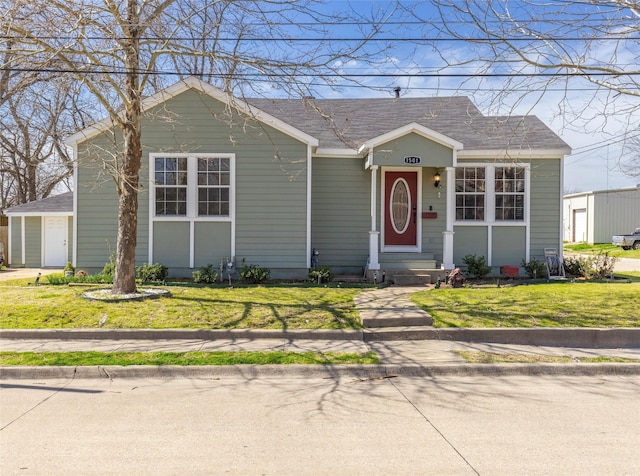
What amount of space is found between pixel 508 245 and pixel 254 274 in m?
7.54

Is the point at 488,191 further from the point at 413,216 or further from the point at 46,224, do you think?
the point at 46,224

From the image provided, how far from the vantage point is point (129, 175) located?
31.7 feet

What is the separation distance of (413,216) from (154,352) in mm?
9138

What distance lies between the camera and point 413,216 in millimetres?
14164

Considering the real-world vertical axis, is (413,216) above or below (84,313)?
above

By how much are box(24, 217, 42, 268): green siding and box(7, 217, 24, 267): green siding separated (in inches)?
11.3

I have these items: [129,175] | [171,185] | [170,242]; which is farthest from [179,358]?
[171,185]

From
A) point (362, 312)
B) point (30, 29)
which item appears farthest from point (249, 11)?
point (362, 312)

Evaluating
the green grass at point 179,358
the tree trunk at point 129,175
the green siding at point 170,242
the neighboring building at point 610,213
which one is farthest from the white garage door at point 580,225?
the tree trunk at point 129,175

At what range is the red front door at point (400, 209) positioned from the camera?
1414 cm

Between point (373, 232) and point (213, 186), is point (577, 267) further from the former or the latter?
point (213, 186)

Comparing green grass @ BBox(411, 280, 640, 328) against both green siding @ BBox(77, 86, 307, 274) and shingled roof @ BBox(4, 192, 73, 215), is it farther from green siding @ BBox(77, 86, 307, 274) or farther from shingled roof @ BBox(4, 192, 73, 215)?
shingled roof @ BBox(4, 192, 73, 215)

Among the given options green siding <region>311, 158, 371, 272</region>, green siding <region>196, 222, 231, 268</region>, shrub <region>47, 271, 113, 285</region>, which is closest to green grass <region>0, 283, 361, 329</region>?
shrub <region>47, 271, 113, 285</region>

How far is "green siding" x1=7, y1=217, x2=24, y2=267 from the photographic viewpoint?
20.1 metres
